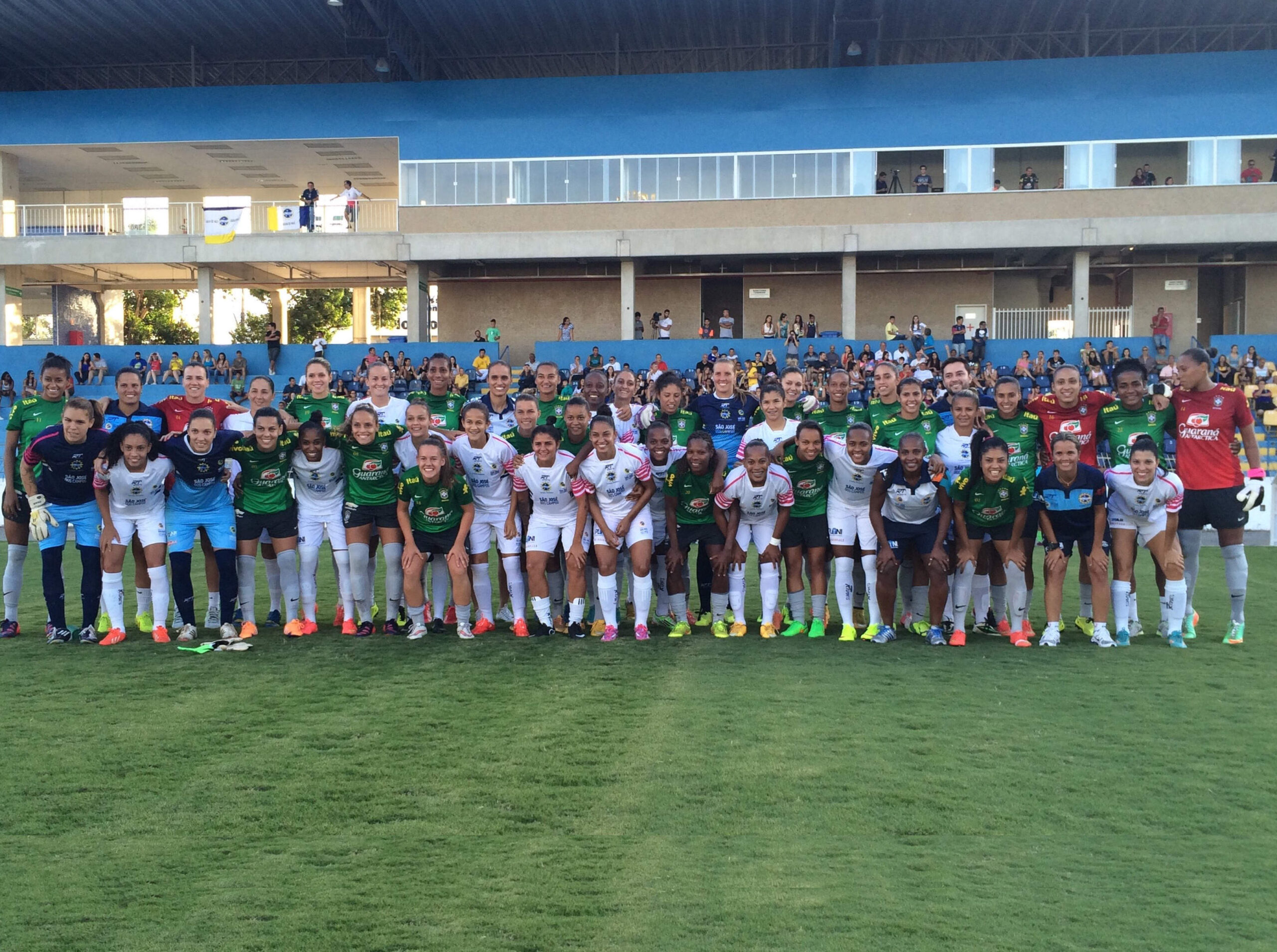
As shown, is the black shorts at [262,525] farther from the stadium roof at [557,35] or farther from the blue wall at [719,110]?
the blue wall at [719,110]

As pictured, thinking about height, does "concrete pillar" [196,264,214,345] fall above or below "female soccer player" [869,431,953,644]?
above

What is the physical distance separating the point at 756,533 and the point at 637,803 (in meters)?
4.46

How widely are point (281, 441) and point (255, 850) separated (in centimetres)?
506

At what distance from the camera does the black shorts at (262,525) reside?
30.4 feet

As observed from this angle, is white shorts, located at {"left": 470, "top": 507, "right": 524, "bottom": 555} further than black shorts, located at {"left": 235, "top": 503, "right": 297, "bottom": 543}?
Yes

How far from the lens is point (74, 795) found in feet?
17.5

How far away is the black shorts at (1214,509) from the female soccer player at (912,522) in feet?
6.62

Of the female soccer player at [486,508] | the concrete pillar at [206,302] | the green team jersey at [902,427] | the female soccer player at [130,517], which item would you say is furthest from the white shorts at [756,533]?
the concrete pillar at [206,302]

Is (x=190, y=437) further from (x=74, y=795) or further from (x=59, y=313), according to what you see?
(x=59, y=313)

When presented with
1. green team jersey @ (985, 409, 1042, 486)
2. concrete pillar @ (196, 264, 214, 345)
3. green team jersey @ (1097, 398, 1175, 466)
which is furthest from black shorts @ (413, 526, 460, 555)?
concrete pillar @ (196, 264, 214, 345)

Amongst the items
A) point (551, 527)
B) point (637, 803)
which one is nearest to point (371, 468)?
point (551, 527)

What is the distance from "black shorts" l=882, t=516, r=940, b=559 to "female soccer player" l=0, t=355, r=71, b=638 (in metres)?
6.76

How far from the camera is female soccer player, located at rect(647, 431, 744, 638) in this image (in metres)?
9.32

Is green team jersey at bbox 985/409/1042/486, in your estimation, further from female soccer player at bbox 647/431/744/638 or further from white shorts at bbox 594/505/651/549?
white shorts at bbox 594/505/651/549
